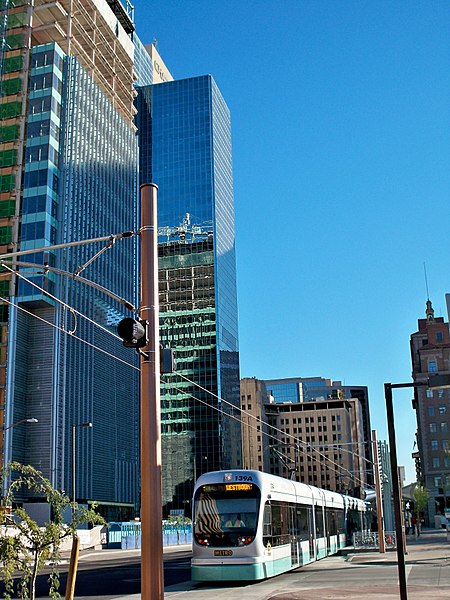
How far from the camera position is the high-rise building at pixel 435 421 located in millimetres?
110312

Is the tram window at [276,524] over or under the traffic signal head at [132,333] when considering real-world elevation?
under

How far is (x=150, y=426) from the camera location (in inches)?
424

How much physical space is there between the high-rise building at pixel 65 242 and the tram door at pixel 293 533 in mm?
53517

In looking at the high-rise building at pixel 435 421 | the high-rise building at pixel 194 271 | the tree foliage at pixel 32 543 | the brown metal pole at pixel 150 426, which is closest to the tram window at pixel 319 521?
the tree foliage at pixel 32 543

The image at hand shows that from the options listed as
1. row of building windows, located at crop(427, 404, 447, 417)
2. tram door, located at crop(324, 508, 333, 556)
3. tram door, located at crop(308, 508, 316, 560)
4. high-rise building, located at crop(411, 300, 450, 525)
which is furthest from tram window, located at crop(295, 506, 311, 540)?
row of building windows, located at crop(427, 404, 447, 417)

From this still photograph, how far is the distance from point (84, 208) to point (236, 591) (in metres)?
74.1

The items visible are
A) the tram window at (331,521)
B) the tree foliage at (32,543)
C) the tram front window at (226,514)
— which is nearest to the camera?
the tree foliage at (32,543)

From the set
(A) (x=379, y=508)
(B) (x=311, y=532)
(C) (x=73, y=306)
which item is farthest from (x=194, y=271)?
(B) (x=311, y=532)

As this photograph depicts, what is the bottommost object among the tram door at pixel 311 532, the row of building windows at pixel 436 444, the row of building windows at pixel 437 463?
the tram door at pixel 311 532

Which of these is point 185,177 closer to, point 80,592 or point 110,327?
point 110,327

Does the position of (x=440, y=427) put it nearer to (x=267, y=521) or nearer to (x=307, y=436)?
(x=307, y=436)

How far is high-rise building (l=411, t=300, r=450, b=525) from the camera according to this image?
11031 centimetres

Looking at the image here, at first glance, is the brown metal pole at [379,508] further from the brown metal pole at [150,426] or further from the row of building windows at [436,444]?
the row of building windows at [436,444]

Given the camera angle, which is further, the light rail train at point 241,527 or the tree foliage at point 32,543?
the light rail train at point 241,527
